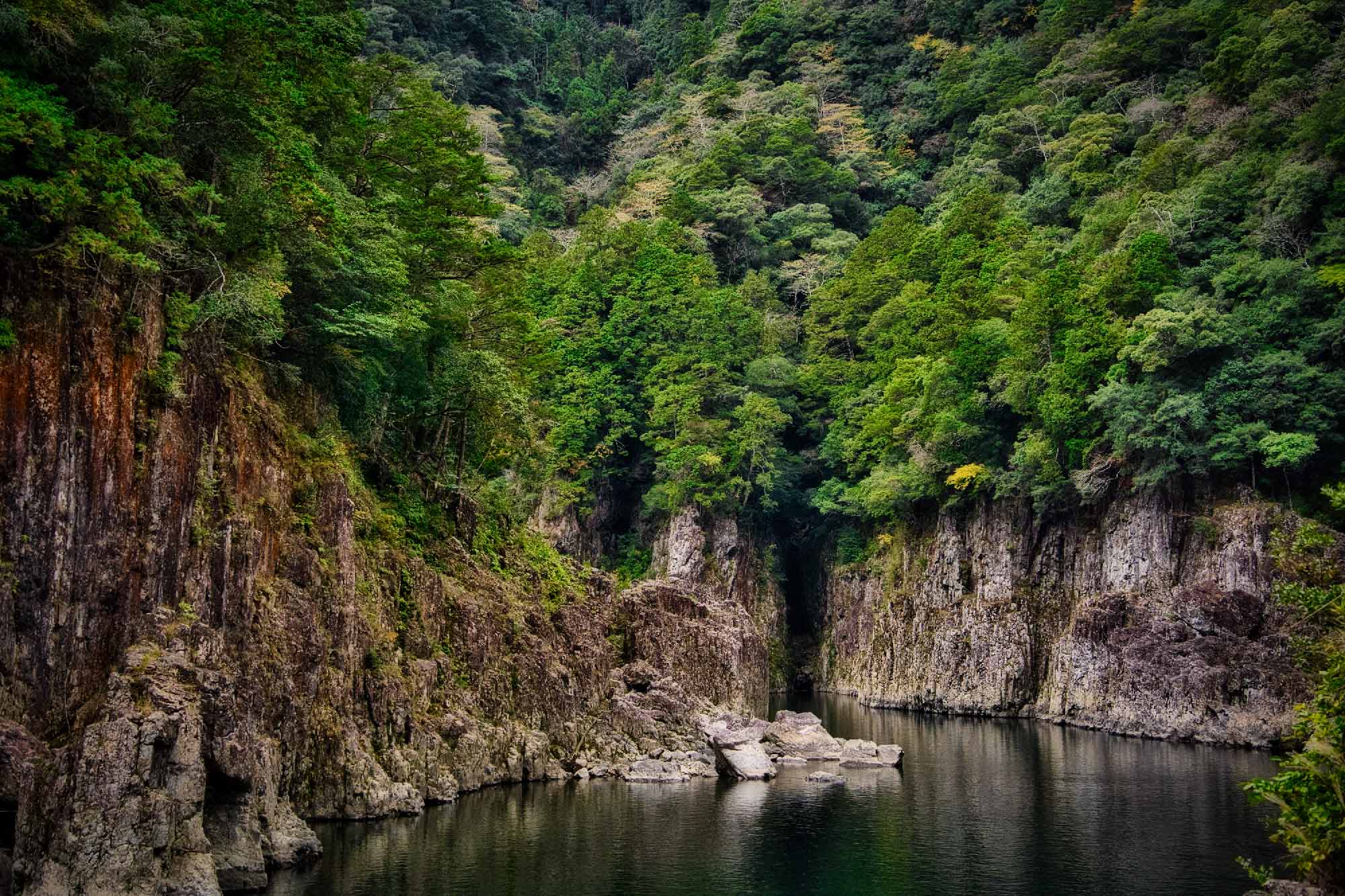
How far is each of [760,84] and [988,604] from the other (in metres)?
52.9

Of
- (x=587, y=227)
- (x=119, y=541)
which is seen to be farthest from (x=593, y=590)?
(x=587, y=227)

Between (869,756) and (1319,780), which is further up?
(1319,780)

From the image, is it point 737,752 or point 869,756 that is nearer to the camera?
point 737,752

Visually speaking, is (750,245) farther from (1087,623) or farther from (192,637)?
(192,637)

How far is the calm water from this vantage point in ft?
70.8

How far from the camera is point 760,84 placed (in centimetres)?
9062

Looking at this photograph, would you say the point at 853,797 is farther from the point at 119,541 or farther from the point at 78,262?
the point at 78,262

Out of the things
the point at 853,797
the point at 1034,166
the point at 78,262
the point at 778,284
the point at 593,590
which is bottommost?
the point at 853,797

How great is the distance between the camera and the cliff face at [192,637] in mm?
17828

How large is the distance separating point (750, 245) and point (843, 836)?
56920 millimetres

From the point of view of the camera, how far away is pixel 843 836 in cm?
2627

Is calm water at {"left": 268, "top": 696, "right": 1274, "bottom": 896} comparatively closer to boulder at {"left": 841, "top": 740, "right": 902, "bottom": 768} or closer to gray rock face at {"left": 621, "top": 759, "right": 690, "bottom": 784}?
gray rock face at {"left": 621, "top": 759, "right": 690, "bottom": 784}

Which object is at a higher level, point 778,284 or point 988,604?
point 778,284

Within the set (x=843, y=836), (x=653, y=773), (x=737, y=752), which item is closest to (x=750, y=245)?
(x=737, y=752)
